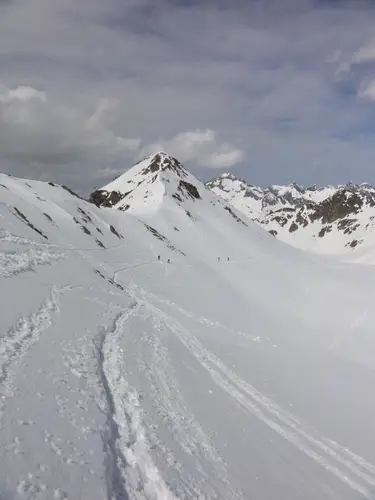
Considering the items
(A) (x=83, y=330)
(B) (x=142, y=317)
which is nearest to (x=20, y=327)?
(A) (x=83, y=330)

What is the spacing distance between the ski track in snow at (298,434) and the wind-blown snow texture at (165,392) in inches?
2.6

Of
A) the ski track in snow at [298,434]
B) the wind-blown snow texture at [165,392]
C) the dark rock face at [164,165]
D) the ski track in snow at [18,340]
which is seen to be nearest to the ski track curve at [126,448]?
the wind-blown snow texture at [165,392]

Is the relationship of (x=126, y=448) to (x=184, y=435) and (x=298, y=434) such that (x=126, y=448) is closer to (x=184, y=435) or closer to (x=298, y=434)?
(x=184, y=435)

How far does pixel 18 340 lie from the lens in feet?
48.4

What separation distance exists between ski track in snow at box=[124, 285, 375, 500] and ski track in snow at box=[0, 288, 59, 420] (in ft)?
26.4

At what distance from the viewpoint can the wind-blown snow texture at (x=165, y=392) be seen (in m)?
9.17

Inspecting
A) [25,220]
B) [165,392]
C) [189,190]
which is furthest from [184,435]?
[189,190]

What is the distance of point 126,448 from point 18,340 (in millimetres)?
6866

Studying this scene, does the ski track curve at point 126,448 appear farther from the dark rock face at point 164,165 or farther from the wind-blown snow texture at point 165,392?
the dark rock face at point 164,165

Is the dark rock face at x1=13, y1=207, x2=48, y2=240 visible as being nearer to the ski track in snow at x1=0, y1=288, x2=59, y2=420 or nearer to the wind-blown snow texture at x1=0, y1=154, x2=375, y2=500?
the wind-blown snow texture at x1=0, y1=154, x2=375, y2=500

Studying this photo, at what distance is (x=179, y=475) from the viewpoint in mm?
9484

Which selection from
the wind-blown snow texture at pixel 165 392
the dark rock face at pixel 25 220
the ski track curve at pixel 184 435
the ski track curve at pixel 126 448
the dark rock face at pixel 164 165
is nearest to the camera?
the ski track curve at pixel 126 448

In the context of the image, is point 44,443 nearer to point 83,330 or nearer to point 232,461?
point 232,461

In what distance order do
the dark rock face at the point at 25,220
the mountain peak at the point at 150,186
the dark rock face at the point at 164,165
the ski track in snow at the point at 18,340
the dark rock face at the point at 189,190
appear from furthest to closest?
the dark rock face at the point at 164,165, the dark rock face at the point at 189,190, the mountain peak at the point at 150,186, the dark rock face at the point at 25,220, the ski track in snow at the point at 18,340
